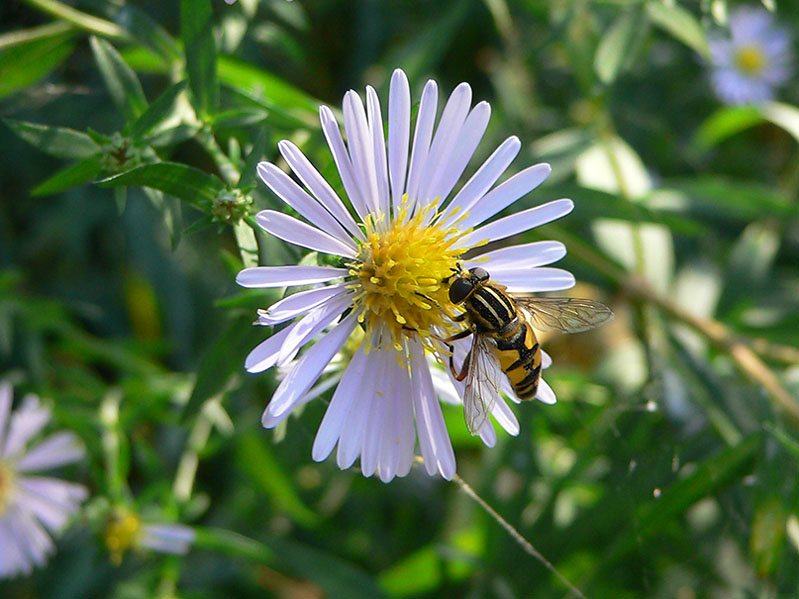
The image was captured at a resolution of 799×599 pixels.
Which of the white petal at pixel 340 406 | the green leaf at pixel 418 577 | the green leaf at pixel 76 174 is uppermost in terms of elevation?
the green leaf at pixel 76 174

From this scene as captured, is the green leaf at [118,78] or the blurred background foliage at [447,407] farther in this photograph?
the blurred background foliage at [447,407]

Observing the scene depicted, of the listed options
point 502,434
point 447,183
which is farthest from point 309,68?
point 447,183

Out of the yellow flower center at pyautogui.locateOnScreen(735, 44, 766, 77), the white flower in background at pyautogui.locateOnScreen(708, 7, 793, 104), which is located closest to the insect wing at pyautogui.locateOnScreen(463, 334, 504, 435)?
the white flower in background at pyautogui.locateOnScreen(708, 7, 793, 104)

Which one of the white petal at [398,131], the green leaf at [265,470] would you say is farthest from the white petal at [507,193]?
the green leaf at [265,470]

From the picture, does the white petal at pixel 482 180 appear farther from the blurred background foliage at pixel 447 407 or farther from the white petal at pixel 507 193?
the blurred background foliage at pixel 447 407

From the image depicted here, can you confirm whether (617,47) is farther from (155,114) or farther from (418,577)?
(418,577)

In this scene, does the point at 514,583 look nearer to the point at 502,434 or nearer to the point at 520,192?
the point at 502,434

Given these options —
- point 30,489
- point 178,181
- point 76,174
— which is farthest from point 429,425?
point 30,489
